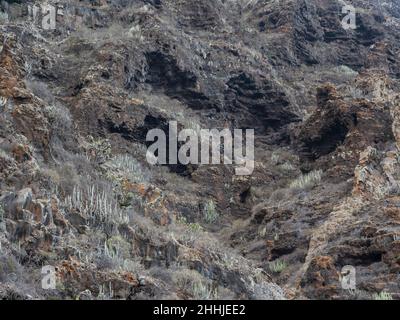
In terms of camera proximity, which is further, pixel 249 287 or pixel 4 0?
pixel 4 0

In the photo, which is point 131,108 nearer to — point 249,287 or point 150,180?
point 150,180

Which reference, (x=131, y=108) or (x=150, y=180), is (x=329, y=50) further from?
(x=150, y=180)

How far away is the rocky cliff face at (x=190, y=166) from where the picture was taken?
12.5 meters

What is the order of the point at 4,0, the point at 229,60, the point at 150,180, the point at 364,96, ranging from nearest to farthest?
the point at 150,180 < the point at 364,96 < the point at 4,0 < the point at 229,60

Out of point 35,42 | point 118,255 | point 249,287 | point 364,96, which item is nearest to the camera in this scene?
point 118,255

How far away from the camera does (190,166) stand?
23.6m

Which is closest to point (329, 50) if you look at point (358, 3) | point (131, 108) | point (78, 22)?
point (358, 3)

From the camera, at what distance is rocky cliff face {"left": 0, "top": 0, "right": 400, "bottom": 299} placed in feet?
40.9

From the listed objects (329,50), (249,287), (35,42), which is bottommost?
(249,287)

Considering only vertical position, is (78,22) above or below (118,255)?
above

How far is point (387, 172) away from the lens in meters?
19.4

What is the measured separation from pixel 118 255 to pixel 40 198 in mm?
1879

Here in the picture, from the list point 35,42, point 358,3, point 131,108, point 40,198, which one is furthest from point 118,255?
point 358,3

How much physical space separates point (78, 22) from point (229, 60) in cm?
711
